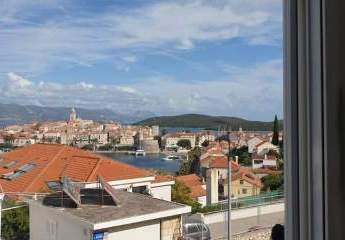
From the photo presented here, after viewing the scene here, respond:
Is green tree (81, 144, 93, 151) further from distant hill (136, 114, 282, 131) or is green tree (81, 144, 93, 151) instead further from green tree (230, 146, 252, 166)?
green tree (230, 146, 252, 166)

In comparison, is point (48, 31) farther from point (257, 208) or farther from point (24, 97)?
point (257, 208)

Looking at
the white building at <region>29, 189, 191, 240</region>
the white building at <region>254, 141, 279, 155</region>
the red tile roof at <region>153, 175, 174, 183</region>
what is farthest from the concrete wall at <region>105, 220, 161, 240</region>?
the white building at <region>254, 141, 279, 155</region>

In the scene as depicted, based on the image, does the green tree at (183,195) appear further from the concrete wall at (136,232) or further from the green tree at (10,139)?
the green tree at (10,139)

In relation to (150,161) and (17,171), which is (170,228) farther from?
(17,171)

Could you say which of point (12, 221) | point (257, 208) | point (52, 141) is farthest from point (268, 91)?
point (12, 221)

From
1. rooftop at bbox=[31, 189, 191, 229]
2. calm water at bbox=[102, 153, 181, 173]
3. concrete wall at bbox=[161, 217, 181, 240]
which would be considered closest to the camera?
calm water at bbox=[102, 153, 181, 173]

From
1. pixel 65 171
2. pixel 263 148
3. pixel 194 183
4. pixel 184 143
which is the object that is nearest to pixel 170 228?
pixel 194 183
